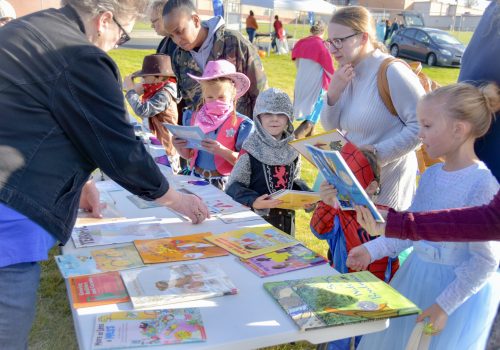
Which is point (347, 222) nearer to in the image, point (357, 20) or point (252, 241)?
point (252, 241)

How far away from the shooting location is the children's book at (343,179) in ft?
5.13

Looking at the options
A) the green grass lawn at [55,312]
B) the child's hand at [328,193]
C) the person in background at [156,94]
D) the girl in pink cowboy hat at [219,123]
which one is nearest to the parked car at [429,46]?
the green grass lawn at [55,312]

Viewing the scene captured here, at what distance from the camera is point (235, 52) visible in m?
3.46

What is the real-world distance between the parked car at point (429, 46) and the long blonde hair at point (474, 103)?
675 inches

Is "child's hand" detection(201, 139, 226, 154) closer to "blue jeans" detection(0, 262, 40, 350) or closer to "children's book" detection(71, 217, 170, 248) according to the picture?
"children's book" detection(71, 217, 170, 248)

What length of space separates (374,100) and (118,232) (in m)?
1.30

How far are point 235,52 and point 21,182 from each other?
2.26 meters

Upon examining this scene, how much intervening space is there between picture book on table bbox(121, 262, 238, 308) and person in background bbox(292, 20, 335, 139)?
5059 millimetres

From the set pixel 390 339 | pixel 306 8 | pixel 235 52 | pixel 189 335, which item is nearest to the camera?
pixel 189 335

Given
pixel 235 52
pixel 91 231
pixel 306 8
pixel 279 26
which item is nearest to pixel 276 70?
pixel 306 8

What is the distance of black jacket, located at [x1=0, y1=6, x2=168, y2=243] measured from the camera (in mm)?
1417

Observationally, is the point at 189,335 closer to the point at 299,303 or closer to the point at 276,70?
the point at 299,303

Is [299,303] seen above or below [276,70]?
above

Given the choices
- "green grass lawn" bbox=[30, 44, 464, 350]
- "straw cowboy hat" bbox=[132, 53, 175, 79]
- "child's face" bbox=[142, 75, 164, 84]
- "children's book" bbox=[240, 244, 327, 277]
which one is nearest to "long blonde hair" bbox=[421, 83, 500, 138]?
"children's book" bbox=[240, 244, 327, 277]
